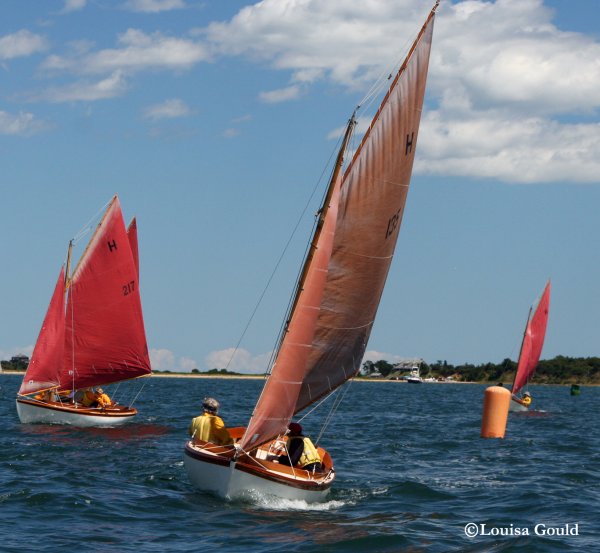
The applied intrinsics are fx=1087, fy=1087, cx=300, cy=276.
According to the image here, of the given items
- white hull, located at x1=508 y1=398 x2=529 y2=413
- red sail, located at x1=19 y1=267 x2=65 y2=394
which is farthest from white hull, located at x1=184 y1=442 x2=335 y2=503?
white hull, located at x1=508 y1=398 x2=529 y2=413

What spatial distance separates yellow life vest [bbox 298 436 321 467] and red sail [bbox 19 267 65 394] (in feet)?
77.0

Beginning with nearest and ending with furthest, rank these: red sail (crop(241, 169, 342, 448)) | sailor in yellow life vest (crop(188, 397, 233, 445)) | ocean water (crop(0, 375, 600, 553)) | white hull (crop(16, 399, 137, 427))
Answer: ocean water (crop(0, 375, 600, 553)) → red sail (crop(241, 169, 342, 448)) → sailor in yellow life vest (crop(188, 397, 233, 445)) → white hull (crop(16, 399, 137, 427))

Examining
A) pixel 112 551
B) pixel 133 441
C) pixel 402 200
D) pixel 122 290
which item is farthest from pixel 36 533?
pixel 122 290

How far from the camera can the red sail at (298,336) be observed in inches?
968

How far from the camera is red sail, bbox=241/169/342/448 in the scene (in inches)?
968

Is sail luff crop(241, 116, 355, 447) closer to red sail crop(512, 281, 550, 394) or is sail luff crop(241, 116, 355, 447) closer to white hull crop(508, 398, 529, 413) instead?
white hull crop(508, 398, 529, 413)

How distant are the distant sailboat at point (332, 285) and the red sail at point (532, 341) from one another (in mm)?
47337

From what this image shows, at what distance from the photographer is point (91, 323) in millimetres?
47031

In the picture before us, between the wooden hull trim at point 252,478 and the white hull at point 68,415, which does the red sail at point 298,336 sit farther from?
the white hull at point 68,415

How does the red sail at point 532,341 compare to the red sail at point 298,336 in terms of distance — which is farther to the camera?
the red sail at point 532,341

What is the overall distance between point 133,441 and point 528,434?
60.3 feet

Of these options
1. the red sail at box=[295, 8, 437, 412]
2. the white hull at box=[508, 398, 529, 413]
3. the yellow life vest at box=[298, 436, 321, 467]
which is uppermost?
the red sail at box=[295, 8, 437, 412]

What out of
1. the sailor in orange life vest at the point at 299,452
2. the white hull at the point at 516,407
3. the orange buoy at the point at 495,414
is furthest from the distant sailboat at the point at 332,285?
the white hull at the point at 516,407

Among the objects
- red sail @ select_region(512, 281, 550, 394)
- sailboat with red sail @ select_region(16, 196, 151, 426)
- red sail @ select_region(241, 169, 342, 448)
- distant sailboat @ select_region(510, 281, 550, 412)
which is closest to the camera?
red sail @ select_region(241, 169, 342, 448)
